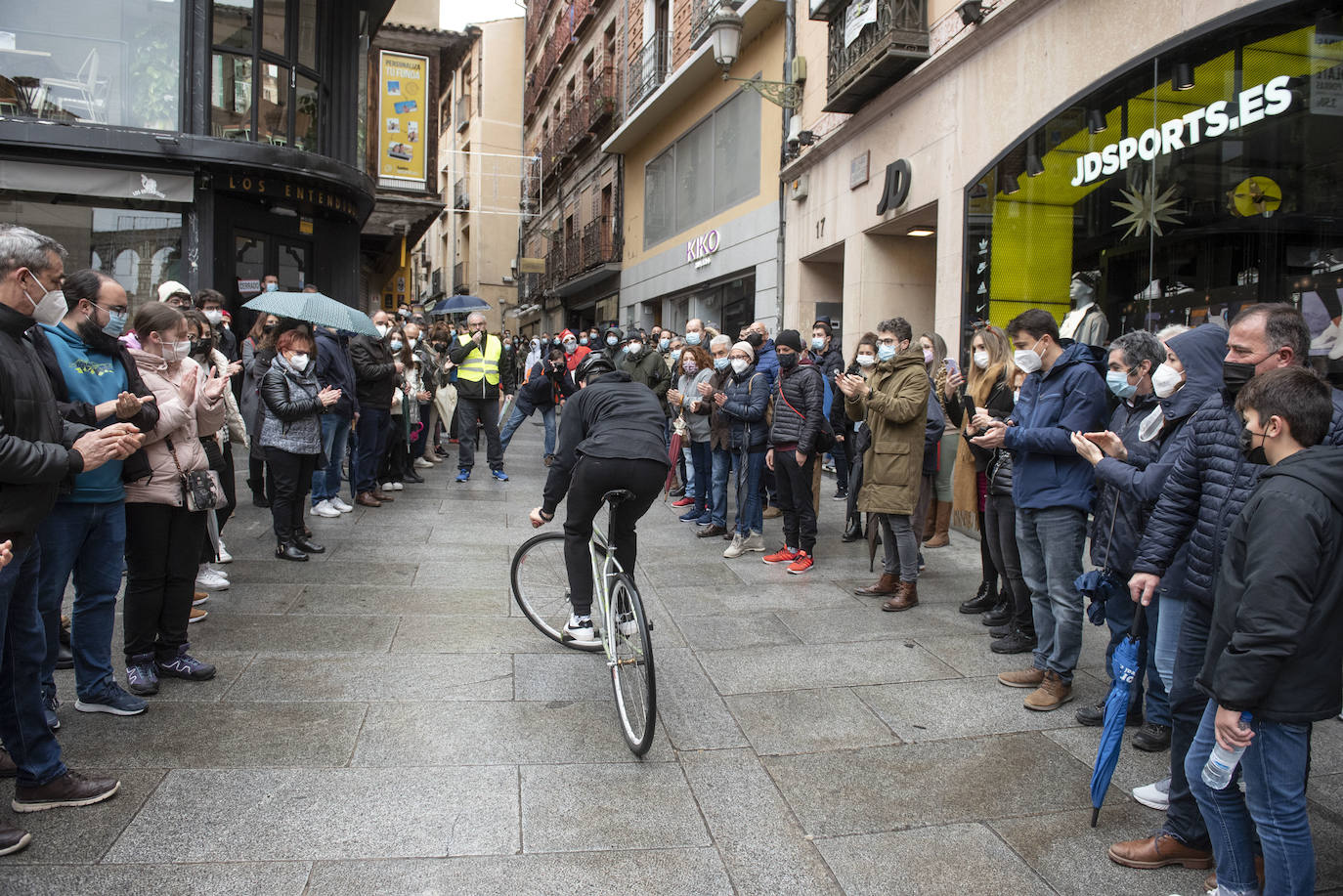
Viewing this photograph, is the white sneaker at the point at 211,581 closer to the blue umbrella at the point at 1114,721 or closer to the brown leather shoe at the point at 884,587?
the brown leather shoe at the point at 884,587

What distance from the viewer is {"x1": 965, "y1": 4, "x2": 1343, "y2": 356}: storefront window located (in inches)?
247

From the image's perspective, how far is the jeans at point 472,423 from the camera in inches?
461

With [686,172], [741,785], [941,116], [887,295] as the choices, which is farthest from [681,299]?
[741,785]

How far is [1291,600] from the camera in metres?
2.51

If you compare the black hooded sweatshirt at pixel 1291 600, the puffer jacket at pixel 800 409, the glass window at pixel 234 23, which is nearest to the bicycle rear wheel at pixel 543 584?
the puffer jacket at pixel 800 409

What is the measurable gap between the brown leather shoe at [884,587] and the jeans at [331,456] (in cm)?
498

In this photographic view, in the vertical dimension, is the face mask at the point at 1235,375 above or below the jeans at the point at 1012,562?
above

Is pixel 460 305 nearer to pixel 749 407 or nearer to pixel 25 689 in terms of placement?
pixel 749 407

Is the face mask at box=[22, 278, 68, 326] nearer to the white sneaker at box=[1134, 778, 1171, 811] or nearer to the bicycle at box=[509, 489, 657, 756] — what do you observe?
the bicycle at box=[509, 489, 657, 756]

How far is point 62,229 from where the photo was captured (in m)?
12.9

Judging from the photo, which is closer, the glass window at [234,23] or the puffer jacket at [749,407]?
the puffer jacket at [749,407]

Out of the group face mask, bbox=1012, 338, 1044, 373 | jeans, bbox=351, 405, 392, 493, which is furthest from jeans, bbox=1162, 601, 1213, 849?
jeans, bbox=351, 405, 392, 493

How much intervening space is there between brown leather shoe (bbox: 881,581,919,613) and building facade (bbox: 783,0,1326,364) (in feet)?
9.66

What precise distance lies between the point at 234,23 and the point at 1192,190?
40.8 ft
